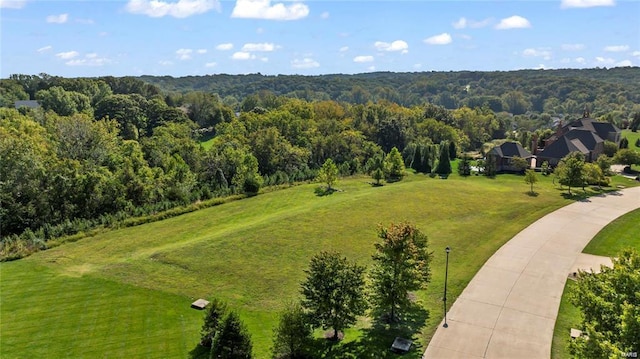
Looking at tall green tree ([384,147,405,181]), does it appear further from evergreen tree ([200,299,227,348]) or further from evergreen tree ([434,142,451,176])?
evergreen tree ([200,299,227,348])

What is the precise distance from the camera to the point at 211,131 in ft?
317

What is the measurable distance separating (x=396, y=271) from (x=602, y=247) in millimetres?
20115

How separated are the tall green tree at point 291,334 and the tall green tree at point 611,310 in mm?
10237

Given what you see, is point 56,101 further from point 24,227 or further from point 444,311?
point 444,311

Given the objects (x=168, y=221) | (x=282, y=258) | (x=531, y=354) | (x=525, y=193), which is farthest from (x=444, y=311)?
(x=525, y=193)

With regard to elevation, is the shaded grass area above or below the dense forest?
below

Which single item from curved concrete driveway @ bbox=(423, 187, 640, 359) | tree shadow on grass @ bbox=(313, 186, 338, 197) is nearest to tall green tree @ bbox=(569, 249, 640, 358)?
curved concrete driveway @ bbox=(423, 187, 640, 359)

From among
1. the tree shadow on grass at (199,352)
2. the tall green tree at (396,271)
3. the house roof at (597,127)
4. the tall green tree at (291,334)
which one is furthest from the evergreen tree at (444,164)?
the tree shadow on grass at (199,352)

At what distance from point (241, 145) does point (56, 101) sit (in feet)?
134

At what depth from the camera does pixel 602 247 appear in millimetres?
31953

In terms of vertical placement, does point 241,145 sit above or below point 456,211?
above

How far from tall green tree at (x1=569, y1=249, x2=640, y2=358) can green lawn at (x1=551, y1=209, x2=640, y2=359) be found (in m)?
1.54

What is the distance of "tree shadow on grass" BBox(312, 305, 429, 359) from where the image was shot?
19.3 m

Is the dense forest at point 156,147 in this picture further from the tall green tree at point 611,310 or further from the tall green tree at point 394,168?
the tall green tree at point 611,310
